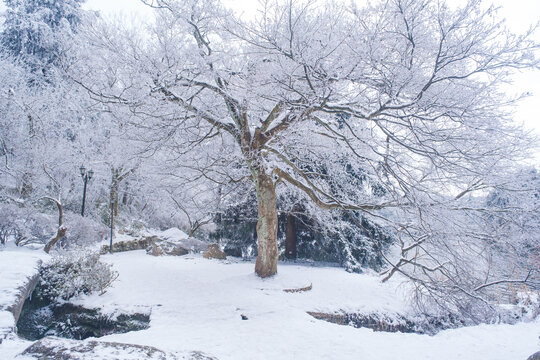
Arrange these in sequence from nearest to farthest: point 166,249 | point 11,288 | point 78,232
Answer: point 11,288
point 78,232
point 166,249

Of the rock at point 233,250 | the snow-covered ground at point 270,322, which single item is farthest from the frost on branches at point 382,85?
the rock at point 233,250

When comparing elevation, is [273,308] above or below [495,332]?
above

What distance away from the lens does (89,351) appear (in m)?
2.52

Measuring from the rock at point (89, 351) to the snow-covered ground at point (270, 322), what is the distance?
303 mm

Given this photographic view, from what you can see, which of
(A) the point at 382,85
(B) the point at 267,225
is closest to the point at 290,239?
(B) the point at 267,225

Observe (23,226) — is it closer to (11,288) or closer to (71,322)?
(71,322)

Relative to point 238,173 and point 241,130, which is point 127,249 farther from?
point 241,130

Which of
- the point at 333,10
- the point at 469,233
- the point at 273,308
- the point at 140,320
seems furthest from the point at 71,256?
the point at 469,233

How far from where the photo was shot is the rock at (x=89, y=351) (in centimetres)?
240

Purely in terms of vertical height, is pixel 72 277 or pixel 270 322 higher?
pixel 72 277

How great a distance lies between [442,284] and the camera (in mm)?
5445

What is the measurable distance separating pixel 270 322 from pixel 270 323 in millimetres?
43

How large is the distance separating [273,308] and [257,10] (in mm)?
4973

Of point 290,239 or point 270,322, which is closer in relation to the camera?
point 270,322
